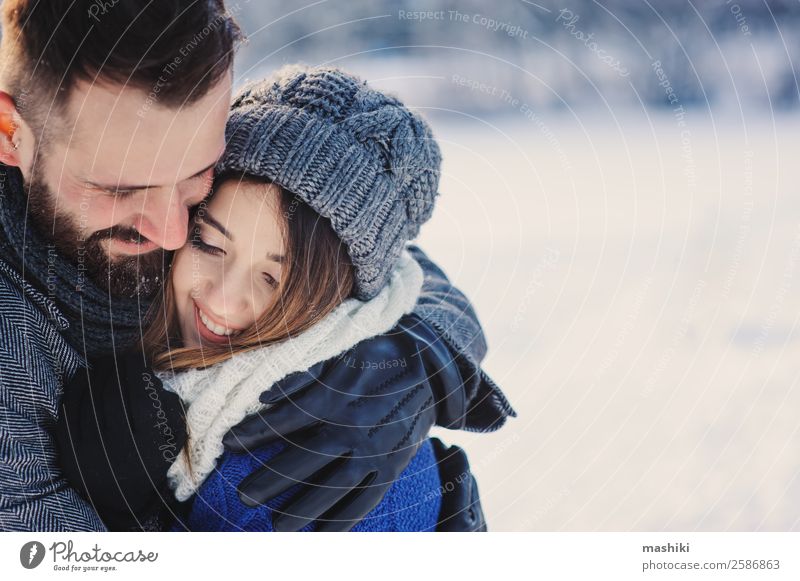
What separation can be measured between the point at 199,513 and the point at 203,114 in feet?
1.27

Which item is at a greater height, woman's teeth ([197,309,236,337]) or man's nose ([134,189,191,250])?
man's nose ([134,189,191,250])

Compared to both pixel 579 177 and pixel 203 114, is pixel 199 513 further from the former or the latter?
pixel 579 177

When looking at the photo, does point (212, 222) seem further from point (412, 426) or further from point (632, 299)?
point (632, 299)

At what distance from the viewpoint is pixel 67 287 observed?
29.4 inches

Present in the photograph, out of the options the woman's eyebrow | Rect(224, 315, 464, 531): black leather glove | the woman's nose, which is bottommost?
Rect(224, 315, 464, 531): black leather glove

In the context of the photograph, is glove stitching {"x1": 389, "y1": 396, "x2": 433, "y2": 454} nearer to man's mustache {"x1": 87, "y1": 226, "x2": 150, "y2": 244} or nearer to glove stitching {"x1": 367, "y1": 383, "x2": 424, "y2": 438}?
glove stitching {"x1": 367, "y1": 383, "x2": 424, "y2": 438}

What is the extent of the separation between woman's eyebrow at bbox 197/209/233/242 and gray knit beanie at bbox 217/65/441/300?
0.05 metres

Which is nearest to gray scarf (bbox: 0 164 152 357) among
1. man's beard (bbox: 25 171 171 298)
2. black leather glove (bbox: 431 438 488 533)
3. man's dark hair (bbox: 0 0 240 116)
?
man's beard (bbox: 25 171 171 298)

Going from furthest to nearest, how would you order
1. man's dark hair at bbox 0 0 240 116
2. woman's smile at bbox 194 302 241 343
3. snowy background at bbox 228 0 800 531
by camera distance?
snowy background at bbox 228 0 800 531 → woman's smile at bbox 194 302 241 343 → man's dark hair at bbox 0 0 240 116

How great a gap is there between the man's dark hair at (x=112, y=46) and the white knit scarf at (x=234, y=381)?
0.24 metres

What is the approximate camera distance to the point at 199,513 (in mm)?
771

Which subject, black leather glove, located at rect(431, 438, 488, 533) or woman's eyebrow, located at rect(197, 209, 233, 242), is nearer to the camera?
woman's eyebrow, located at rect(197, 209, 233, 242)
